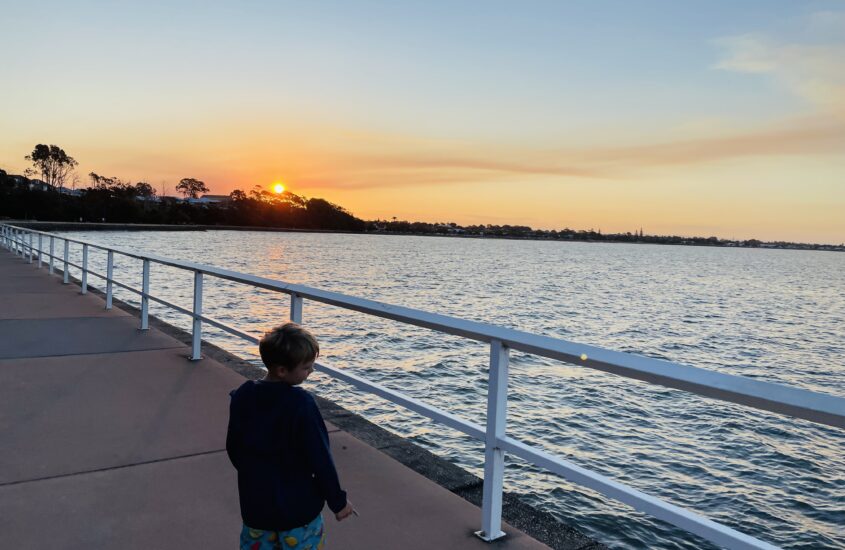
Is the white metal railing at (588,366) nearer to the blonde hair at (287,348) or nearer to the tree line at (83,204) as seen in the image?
the blonde hair at (287,348)

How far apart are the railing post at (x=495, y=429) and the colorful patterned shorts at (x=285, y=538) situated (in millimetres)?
1109

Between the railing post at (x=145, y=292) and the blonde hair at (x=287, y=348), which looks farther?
the railing post at (x=145, y=292)

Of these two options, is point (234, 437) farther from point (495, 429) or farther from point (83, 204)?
point (83, 204)

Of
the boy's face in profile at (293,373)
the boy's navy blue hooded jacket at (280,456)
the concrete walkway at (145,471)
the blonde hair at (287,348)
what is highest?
the blonde hair at (287,348)

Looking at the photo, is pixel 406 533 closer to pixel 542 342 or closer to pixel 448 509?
pixel 448 509

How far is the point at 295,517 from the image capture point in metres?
2.27

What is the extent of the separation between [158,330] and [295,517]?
25.9ft

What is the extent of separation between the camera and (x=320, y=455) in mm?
2184

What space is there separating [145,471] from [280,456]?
2388mm

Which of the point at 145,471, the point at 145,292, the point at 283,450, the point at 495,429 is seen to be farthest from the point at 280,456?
the point at 145,292

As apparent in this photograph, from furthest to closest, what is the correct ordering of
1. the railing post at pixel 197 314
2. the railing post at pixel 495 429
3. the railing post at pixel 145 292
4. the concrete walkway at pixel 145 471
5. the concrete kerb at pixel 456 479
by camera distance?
1. the railing post at pixel 145 292
2. the railing post at pixel 197 314
3. the concrete kerb at pixel 456 479
4. the concrete walkway at pixel 145 471
5. the railing post at pixel 495 429

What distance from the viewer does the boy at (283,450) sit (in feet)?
7.16

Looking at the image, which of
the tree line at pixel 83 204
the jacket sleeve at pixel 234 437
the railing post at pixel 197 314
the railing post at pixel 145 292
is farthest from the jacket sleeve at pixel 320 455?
the tree line at pixel 83 204

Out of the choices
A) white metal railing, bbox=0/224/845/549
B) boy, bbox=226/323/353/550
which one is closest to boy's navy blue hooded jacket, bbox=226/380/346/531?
boy, bbox=226/323/353/550
